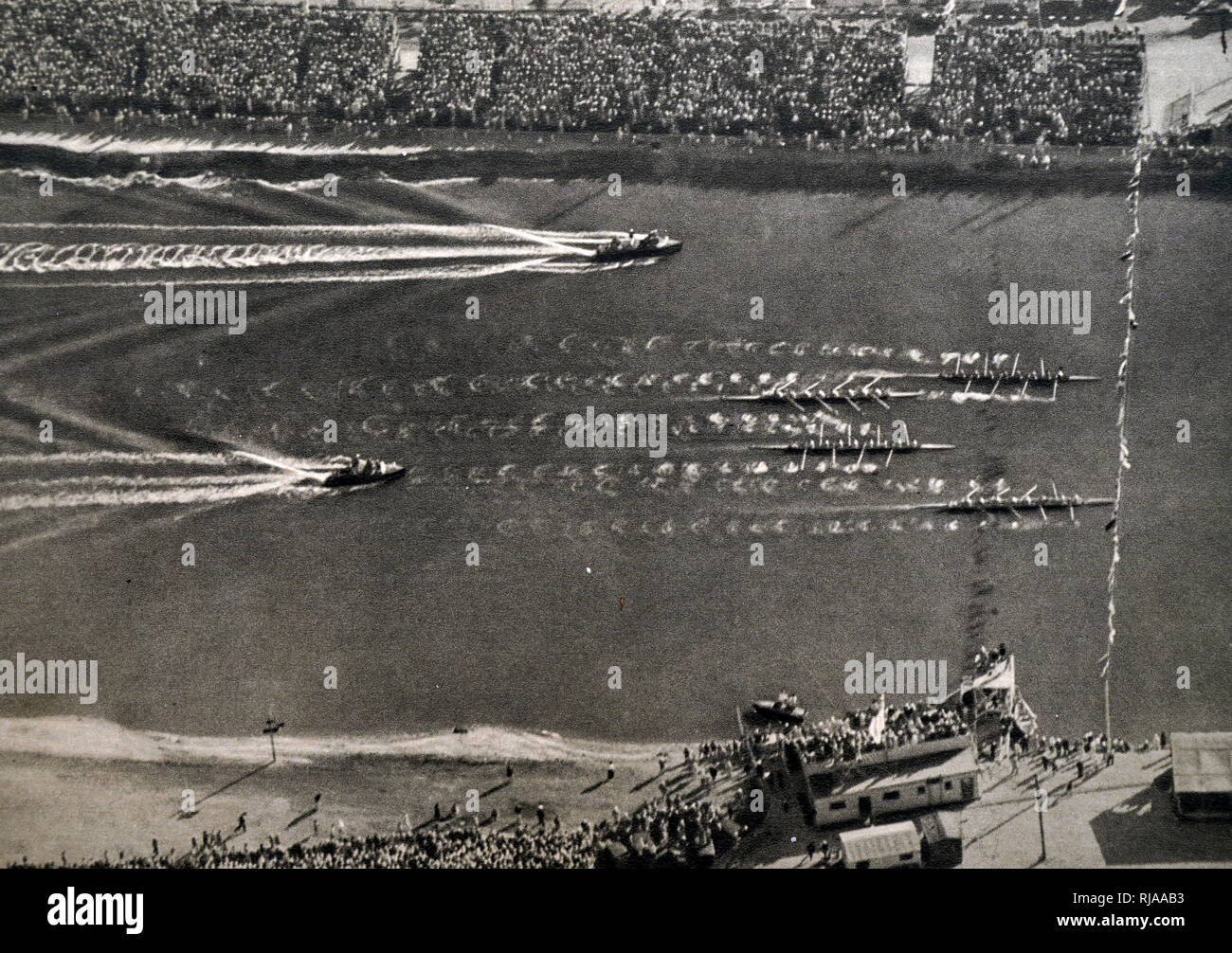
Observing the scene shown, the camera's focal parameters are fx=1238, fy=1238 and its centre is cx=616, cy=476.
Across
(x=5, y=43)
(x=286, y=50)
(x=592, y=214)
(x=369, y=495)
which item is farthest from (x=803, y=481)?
(x=5, y=43)

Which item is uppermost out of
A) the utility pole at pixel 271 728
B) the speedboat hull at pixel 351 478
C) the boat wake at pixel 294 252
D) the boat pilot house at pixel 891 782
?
the boat wake at pixel 294 252

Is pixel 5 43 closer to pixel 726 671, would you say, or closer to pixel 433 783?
pixel 433 783

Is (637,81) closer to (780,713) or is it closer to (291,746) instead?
(780,713)

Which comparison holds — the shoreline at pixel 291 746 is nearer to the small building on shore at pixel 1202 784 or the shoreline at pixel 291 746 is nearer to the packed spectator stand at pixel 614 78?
the small building on shore at pixel 1202 784

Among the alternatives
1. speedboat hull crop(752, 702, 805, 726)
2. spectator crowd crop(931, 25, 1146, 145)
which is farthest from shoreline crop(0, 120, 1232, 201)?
speedboat hull crop(752, 702, 805, 726)

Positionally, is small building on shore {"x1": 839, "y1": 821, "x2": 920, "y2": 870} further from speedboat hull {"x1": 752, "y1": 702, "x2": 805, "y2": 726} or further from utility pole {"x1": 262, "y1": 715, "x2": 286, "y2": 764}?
utility pole {"x1": 262, "y1": 715, "x2": 286, "y2": 764}

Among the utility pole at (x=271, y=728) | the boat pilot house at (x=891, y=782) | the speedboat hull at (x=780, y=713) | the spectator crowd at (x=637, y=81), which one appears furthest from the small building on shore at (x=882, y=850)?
the spectator crowd at (x=637, y=81)

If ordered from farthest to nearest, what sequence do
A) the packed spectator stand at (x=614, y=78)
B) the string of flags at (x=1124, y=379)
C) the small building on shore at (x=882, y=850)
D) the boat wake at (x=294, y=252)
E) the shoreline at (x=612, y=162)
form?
the packed spectator stand at (x=614, y=78), the shoreline at (x=612, y=162), the boat wake at (x=294, y=252), the string of flags at (x=1124, y=379), the small building on shore at (x=882, y=850)
